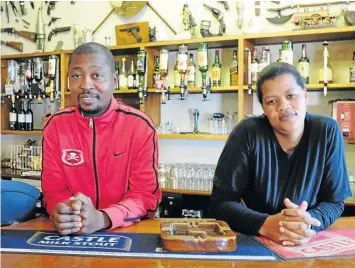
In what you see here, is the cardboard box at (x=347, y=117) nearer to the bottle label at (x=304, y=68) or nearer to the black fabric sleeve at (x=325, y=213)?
the bottle label at (x=304, y=68)

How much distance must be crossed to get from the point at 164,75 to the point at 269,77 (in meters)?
1.75

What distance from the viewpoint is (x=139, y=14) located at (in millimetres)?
3557

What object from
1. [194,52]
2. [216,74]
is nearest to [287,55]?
[216,74]

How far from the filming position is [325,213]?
137 cm

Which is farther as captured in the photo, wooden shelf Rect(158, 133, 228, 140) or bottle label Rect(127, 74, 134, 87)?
bottle label Rect(127, 74, 134, 87)

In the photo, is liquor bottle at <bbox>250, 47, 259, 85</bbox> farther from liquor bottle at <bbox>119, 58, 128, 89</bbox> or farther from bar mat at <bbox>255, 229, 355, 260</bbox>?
bar mat at <bbox>255, 229, 355, 260</bbox>

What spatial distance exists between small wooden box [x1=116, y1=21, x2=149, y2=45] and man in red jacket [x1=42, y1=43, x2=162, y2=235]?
72.4 inches

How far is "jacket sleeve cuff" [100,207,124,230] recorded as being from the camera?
1309 millimetres

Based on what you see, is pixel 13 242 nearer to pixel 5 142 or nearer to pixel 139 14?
pixel 139 14

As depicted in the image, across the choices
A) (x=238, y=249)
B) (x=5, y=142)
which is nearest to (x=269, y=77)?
(x=238, y=249)

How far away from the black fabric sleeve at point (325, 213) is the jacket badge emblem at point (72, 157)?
86cm

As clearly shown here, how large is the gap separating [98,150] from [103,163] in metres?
0.05

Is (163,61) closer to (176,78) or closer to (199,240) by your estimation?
(176,78)

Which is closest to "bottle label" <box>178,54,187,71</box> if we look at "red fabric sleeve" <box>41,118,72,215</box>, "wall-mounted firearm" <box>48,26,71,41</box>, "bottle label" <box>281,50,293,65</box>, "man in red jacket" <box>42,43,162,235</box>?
"bottle label" <box>281,50,293,65</box>
